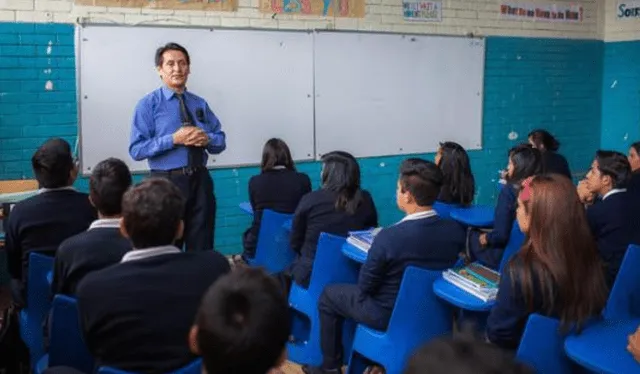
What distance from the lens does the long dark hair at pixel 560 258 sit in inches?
88.7

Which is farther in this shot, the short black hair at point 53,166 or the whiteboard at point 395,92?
the whiteboard at point 395,92

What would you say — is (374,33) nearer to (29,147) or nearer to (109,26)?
(109,26)

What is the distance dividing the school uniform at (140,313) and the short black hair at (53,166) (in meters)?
1.32

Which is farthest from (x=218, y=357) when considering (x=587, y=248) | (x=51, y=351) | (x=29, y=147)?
(x=29, y=147)

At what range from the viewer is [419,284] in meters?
2.76

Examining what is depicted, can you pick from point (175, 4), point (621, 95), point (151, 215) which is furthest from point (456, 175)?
point (621, 95)

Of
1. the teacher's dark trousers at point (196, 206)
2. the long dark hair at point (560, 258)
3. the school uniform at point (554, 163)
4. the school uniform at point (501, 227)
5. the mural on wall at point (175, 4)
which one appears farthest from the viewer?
the school uniform at point (554, 163)

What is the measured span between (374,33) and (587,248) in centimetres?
442

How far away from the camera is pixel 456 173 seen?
16.3 ft

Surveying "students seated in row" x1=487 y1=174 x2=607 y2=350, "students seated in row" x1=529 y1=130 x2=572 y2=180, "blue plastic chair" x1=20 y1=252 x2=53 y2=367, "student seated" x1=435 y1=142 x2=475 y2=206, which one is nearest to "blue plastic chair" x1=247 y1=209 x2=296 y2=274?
"student seated" x1=435 y1=142 x2=475 y2=206

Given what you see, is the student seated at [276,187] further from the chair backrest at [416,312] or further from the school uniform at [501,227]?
the chair backrest at [416,312]

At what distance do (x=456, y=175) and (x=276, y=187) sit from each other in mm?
1305

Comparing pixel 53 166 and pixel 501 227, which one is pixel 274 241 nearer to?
pixel 501 227

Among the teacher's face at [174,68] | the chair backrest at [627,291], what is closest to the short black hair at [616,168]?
the chair backrest at [627,291]
